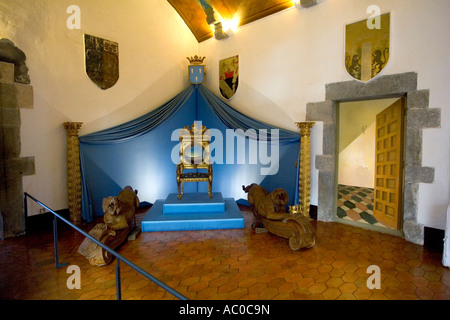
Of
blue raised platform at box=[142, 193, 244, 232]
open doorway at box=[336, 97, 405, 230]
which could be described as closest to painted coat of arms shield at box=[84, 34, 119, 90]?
blue raised platform at box=[142, 193, 244, 232]

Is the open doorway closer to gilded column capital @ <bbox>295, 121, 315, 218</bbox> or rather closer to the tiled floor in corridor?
gilded column capital @ <bbox>295, 121, 315, 218</bbox>

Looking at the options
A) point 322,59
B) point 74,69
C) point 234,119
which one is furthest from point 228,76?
point 74,69

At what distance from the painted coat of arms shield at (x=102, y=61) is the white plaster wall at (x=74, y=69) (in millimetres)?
88

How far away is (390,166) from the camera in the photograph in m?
4.22

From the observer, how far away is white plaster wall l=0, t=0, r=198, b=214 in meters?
3.73

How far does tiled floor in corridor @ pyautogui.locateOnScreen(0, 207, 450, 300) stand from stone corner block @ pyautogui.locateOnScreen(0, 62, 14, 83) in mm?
2202

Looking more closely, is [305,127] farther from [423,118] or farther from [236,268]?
[236,268]

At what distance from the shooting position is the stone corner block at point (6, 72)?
342 centimetres

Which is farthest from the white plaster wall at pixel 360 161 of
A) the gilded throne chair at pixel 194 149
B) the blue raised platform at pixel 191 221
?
the blue raised platform at pixel 191 221

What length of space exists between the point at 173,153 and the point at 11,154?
2.74 metres

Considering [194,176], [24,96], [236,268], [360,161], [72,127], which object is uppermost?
[24,96]

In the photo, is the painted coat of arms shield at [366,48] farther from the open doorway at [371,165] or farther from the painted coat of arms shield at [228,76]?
the painted coat of arms shield at [228,76]

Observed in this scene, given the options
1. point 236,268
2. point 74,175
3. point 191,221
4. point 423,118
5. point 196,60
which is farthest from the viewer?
point 196,60
